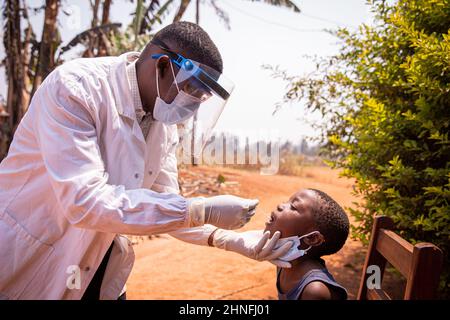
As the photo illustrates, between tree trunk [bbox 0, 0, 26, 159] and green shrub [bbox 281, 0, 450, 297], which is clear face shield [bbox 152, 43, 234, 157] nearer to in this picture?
green shrub [bbox 281, 0, 450, 297]

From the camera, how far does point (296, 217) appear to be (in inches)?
85.6

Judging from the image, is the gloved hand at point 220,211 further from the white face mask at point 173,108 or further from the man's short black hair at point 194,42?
the man's short black hair at point 194,42

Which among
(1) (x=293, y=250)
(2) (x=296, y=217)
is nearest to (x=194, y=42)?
(2) (x=296, y=217)

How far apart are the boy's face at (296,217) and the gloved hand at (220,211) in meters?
0.36

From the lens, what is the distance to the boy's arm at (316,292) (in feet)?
6.14

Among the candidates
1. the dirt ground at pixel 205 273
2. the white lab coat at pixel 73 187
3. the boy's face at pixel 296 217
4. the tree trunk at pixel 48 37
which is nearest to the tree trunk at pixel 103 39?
the tree trunk at pixel 48 37

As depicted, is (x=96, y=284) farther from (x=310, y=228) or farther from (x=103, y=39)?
(x=103, y=39)

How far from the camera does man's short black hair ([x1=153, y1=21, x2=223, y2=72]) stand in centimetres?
203

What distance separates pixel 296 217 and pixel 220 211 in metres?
0.56

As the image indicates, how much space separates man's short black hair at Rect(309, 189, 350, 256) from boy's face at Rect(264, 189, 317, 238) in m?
0.03

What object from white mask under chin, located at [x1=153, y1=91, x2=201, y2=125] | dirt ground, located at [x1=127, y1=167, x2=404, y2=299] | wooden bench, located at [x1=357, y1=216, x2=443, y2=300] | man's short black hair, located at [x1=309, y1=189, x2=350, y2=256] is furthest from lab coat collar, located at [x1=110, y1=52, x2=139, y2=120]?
dirt ground, located at [x1=127, y1=167, x2=404, y2=299]
